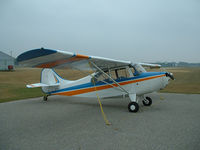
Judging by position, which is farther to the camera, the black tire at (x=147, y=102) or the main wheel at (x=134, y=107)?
the black tire at (x=147, y=102)

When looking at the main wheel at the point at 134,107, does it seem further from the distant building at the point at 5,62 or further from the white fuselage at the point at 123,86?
the distant building at the point at 5,62

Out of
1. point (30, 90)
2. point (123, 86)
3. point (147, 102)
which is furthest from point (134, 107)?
point (30, 90)

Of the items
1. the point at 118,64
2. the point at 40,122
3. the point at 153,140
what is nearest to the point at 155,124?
the point at 153,140

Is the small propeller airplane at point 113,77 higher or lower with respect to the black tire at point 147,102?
higher

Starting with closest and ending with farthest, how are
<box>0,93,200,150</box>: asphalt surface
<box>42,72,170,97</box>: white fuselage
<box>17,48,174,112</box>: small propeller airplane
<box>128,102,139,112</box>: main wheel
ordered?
<box>0,93,200,150</box>: asphalt surface, <box>17,48,174,112</box>: small propeller airplane, <box>128,102,139,112</box>: main wheel, <box>42,72,170,97</box>: white fuselage

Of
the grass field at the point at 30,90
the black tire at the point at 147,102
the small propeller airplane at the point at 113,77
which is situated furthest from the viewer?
the grass field at the point at 30,90

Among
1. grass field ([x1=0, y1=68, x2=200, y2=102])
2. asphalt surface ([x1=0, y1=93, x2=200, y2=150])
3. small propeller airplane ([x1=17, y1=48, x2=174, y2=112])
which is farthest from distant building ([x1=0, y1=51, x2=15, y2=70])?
asphalt surface ([x1=0, y1=93, x2=200, y2=150])

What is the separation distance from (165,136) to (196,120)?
209cm

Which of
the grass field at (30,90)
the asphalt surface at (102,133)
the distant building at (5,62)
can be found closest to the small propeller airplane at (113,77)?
the asphalt surface at (102,133)

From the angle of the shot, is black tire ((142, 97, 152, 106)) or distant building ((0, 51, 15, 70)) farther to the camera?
distant building ((0, 51, 15, 70))

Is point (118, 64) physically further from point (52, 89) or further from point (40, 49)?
point (52, 89)

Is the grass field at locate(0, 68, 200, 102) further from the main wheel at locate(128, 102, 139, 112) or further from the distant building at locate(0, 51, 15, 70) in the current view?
the distant building at locate(0, 51, 15, 70)

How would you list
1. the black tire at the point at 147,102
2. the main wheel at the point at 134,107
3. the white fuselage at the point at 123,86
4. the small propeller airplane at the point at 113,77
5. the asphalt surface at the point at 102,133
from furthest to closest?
1. the black tire at the point at 147,102
2. the white fuselage at the point at 123,86
3. the main wheel at the point at 134,107
4. the small propeller airplane at the point at 113,77
5. the asphalt surface at the point at 102,133

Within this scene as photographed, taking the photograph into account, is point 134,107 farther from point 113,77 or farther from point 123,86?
point 113,77
